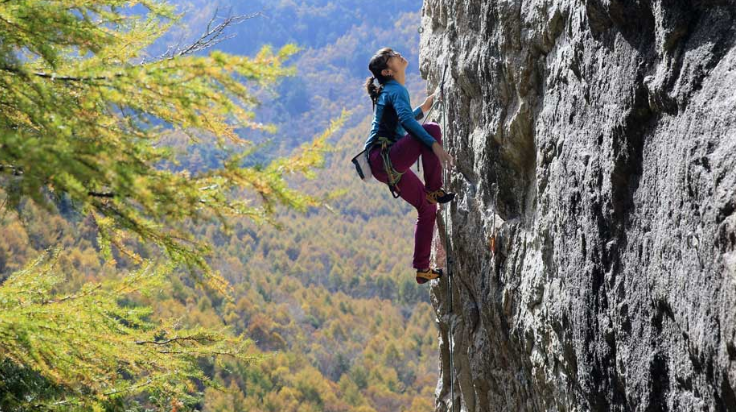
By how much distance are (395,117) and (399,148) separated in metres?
0.28

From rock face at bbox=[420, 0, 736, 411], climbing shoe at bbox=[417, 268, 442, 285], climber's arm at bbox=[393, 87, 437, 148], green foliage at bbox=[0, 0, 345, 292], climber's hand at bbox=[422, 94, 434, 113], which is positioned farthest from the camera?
climber's hand at bbox=[422, 94, 434, 113]

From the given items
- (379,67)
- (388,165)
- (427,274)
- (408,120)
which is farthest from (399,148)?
(427,274)

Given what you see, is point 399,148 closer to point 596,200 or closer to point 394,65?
point 394,65

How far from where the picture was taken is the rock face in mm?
2541

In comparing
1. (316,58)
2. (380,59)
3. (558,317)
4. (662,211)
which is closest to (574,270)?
(558,317)

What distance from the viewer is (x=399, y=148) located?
4.95 meters

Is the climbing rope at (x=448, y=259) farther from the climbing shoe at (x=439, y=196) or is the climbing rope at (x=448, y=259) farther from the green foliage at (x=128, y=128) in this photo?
the green foliage at (x=128, y=128)

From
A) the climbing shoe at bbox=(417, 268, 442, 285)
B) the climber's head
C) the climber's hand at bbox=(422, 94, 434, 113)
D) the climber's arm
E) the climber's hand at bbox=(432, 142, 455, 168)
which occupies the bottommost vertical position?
the climbing shoe at bbox=(417, 268, 442, 285)

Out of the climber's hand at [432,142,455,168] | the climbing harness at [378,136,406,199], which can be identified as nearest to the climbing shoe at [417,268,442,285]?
the climbing harness at [378,136,406,199]

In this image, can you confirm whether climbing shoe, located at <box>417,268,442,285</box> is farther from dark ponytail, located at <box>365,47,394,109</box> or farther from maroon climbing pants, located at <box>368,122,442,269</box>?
dark ponytail, located at <box>365,47,394,109</box>

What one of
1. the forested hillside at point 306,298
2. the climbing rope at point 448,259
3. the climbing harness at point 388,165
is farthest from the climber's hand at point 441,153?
the forested hillside at point 306,298

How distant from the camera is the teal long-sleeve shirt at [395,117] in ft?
15.5

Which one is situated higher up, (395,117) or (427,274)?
(395,117)

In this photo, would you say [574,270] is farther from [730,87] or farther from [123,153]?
[123,153]
